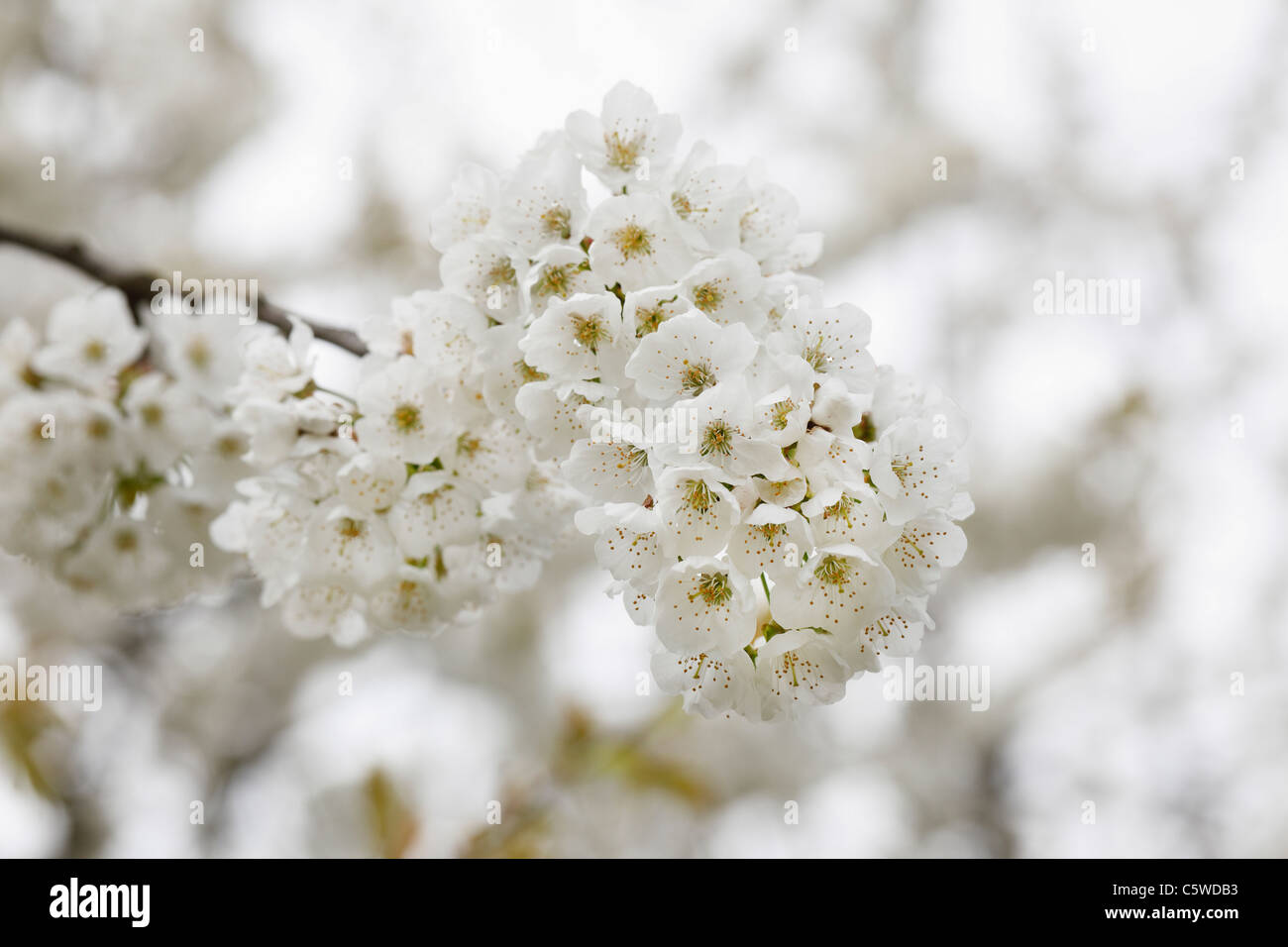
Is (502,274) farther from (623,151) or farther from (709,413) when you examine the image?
(709,413)

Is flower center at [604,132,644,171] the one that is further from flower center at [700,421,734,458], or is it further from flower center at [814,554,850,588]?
flower center at [814,554,850,588]

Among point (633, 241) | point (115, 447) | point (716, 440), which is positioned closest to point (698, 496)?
point (716, 440)

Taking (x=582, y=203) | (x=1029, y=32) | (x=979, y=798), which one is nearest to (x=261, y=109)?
(x=1029, y=32)

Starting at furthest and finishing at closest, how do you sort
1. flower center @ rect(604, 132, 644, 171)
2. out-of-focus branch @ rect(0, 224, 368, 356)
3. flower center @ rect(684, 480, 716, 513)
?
1. out-of-focus branch @ rect(0, 224, 368, 356)
2. flower center @ rect(604, 132, 644, 171)
3. flower center @ rect(684, 480, 716, 513)

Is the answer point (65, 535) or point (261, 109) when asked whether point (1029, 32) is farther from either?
point (65, 535)

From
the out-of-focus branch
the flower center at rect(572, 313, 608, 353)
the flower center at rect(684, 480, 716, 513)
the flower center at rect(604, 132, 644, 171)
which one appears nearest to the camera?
the flower center at rect(684, 480, 716, 513)

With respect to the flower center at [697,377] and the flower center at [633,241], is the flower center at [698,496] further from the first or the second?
the flower center at [633,241]

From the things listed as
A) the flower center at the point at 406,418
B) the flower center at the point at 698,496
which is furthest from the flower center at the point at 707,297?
the flower center at the point at 406,418

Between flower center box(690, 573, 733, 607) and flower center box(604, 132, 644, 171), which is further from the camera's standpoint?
flower center box(604, 132, 644, 171)

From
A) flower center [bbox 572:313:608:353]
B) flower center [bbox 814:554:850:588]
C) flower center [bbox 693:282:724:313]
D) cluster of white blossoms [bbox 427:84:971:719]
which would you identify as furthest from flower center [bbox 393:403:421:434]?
flower center [bbox 814:554:850:588]
